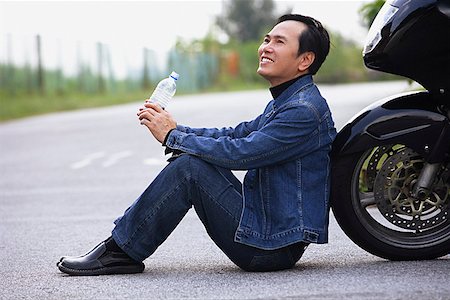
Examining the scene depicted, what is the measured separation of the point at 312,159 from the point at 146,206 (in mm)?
801

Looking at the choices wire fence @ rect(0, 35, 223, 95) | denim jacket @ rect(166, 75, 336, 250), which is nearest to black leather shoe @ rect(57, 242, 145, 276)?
denim jacket @ rect(166, 75, 336, 250)

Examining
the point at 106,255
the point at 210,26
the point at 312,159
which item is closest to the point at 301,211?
the point at 312,159

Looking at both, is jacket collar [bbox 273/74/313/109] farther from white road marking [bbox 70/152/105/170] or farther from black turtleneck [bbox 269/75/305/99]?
white road marking [bbox 70/152/105/170]

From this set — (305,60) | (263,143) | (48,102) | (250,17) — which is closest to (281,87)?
(305,60)

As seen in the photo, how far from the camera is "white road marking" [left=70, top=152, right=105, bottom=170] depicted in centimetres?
1279

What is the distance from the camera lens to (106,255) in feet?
17.7

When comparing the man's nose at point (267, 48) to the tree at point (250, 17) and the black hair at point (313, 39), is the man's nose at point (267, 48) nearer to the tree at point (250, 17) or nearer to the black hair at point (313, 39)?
the black hair at point (313, 39)

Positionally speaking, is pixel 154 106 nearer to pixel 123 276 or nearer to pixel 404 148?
pixel 123 276

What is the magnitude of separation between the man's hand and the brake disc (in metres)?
1.09

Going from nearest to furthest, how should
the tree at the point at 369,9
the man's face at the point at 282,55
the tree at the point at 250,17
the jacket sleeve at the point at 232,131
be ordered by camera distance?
the man's face at the point at 282,55 < the jacket sleeve at the point at 232,131 < the tree at the point at 369,9 < the tree at the point at 250,17

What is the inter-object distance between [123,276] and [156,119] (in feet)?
2.53

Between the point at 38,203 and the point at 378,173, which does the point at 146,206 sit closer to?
the point at 378,173

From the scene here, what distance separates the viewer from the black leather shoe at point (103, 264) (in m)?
5.36

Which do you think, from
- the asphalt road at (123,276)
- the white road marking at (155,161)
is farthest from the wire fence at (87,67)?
the white road marking at (155,161)
